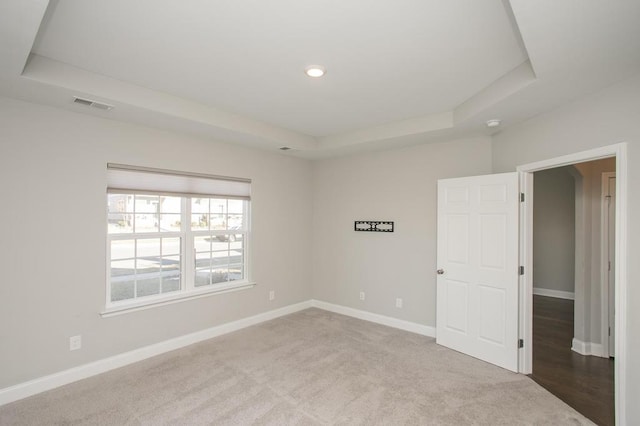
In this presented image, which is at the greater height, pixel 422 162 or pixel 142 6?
pixel 142 6

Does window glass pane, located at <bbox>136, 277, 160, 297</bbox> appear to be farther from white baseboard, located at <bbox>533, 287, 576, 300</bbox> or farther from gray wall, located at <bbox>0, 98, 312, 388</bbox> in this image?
white baseboard, located at <bbox>533, 287, 576, 300</bbox>

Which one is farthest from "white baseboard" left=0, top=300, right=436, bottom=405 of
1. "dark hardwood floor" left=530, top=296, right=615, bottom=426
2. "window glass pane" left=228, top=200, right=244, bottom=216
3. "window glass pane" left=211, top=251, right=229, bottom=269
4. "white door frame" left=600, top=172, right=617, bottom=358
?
"white door frame" left=600, top=172, right=617, bottom=358

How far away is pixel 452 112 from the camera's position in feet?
11.2

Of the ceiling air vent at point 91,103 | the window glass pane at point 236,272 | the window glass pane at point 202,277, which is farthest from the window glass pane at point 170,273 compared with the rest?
the ceiling air vent at point 91,103

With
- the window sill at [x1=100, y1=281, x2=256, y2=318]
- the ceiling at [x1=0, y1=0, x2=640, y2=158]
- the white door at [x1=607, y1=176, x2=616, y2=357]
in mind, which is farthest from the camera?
the white door at [x1=607, y1=176, x2=616, y2=357]

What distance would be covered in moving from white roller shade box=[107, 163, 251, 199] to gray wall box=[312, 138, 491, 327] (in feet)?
4.90

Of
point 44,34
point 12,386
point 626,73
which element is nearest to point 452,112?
point 626,73

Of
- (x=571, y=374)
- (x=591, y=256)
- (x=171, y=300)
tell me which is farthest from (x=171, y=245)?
(x=591, y=256)

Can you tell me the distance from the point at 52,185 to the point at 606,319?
5.65 metres

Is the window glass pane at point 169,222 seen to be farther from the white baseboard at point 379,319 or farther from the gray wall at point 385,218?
Answer: the white baseboard at point 379,319

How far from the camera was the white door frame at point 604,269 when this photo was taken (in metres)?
3.44

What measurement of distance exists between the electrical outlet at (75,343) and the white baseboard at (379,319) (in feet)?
10.6

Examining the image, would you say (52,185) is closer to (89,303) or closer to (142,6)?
(89,303)

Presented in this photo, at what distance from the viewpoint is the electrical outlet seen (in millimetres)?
2961
